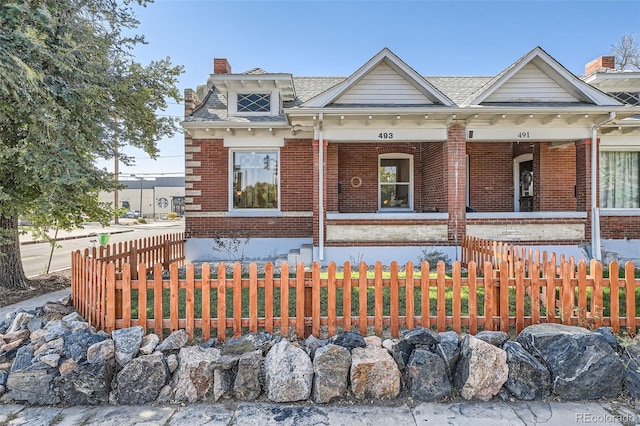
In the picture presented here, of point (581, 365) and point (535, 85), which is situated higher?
point (535, 85)

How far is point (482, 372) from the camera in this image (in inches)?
142

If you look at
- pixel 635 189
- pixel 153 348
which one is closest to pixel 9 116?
pixel 153 348

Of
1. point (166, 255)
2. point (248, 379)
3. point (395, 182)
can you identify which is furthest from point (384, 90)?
point (248, 379)

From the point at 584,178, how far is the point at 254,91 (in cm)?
1030

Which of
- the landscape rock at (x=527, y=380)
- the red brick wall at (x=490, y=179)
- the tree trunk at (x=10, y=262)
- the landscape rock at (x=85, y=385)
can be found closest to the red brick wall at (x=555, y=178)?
the red brick wall at (x=490, y=179)

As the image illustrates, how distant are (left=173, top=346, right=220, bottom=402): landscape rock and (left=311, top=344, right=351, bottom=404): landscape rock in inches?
41.7

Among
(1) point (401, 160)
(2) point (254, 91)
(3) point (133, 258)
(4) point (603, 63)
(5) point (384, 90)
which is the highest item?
(4) point (603, 63)

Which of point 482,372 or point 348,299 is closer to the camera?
point 482,372

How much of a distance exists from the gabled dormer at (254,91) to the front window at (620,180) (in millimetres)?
10763

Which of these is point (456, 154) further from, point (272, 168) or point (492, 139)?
point (272, 168)

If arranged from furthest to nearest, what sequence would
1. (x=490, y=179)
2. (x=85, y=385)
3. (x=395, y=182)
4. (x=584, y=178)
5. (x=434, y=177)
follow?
(x=395, y=182) < (x=490, y=179) < (x=434, y=177) < (x=584, y=178) < (x=85, y=385)

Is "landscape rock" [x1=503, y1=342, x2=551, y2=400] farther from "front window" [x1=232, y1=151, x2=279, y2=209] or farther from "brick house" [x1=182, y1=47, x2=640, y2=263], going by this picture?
"front window" [x1=232, y1=151, x2=279, y2=209]

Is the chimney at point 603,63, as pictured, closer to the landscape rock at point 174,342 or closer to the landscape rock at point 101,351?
the landscape rock at point 174,342

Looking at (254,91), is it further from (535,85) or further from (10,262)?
(535,85)
